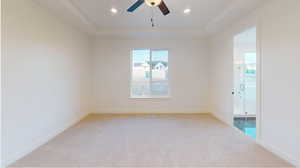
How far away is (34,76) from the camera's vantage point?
302 cm

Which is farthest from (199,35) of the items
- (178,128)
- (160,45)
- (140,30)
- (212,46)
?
(178,128)

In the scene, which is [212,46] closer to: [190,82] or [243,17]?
[190,82]

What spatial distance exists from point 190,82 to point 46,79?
13.7 feet

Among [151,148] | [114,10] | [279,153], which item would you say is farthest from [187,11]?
[279,153]

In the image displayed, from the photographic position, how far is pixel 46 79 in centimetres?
337

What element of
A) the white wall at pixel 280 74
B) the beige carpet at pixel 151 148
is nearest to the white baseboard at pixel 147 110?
the beige carpet at pixel 151 148

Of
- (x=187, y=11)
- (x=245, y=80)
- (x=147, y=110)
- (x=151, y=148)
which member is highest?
(x=187, y=11)

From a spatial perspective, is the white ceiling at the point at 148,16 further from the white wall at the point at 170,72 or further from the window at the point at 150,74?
the window at the point at 150,74

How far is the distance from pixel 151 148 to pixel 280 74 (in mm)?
2322

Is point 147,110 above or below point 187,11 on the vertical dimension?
below

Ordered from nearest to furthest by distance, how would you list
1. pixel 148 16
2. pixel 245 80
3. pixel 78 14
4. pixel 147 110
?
pixel 78 14, pixel 148 16, pixel 245 80, pixel 147 110

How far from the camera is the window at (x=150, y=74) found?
6078 mm

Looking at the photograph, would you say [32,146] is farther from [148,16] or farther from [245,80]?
[245,80]

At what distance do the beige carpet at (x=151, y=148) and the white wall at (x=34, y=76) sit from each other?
0.30 meters
